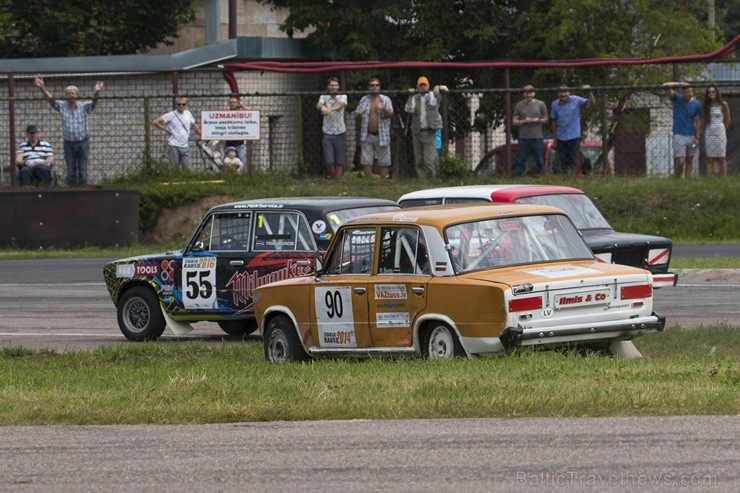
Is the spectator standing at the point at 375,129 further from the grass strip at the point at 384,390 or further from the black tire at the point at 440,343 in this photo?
the black tire at the point at 440,343

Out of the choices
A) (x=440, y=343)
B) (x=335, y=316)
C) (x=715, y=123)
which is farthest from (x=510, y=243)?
(x=715, y=123)

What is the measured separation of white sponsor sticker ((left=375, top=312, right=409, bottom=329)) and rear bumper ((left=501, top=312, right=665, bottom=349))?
44.3 inches

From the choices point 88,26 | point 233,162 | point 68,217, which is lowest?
point 68,217

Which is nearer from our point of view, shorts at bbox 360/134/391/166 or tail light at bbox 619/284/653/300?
tail light at bbox 619/284/653/300

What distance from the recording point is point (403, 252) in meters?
11.7

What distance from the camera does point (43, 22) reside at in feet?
154

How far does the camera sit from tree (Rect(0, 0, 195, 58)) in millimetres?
47219

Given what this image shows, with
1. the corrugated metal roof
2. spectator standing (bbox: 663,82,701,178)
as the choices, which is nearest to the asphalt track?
spectator standing (bbox: 663,82,701,178)

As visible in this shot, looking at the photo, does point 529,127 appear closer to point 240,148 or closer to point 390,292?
point 240,148

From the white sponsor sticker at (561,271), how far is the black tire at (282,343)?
2404mm

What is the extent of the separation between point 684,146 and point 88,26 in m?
28.3

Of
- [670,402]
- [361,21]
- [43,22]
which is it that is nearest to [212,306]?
[670,402]

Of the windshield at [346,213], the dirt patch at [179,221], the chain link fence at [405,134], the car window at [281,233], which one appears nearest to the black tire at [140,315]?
the car window at [281,233]

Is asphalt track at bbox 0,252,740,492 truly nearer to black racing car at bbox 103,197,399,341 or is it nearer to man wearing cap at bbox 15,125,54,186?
black racing car at bbox 103,197,399,341
